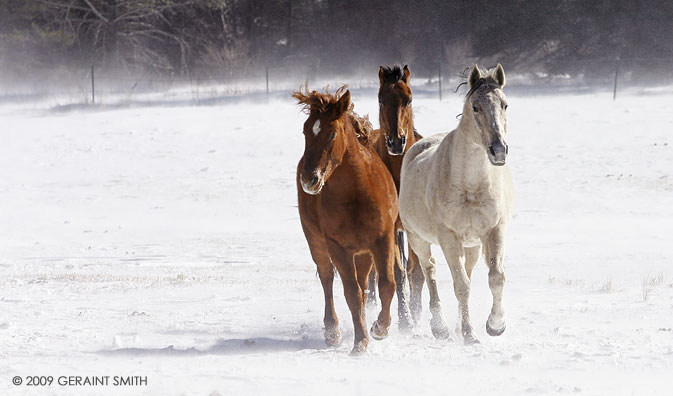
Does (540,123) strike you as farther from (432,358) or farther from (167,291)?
(432,358)

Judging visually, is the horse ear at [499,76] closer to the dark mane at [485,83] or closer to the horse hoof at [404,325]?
the dark mane at [485,83]

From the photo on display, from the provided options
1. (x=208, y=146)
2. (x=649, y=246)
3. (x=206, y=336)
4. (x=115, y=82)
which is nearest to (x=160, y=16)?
(x=115, y=82)

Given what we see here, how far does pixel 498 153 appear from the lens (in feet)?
20.0

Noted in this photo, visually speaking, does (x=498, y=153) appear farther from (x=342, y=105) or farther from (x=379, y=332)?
(x=379, y=332)

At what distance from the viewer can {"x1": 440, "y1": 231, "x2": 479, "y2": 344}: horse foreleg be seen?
22.7 feet

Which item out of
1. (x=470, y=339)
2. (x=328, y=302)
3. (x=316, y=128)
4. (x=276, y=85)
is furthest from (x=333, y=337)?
(x=276, y=85)

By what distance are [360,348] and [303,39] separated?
40441mm

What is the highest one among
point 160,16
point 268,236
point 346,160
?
point 160,16

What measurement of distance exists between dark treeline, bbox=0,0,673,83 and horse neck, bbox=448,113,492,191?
32.1m

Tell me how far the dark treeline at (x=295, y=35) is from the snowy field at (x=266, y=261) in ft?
27.5

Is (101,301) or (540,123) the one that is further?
(540,123)

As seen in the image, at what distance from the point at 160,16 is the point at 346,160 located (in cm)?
3906

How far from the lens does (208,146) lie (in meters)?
24.6

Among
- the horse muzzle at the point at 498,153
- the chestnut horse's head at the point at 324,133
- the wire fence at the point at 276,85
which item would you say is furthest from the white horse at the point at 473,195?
the wire fence at the point at 276,85
